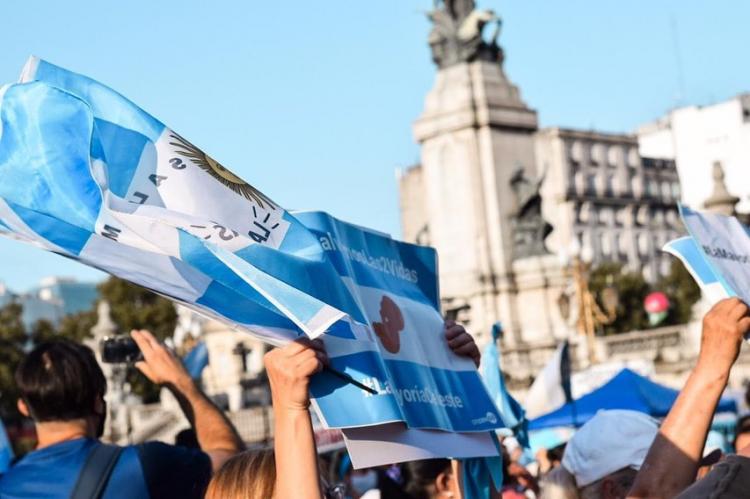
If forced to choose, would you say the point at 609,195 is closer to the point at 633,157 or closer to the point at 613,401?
the point at 633,157

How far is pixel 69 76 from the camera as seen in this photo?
409 cm

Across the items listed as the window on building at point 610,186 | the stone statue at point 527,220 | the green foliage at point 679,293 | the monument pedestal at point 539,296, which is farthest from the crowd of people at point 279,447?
the window on building at point 610,186

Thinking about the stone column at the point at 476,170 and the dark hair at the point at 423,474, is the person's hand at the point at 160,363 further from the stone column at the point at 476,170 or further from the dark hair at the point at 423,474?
the stone column at the point at 476,170

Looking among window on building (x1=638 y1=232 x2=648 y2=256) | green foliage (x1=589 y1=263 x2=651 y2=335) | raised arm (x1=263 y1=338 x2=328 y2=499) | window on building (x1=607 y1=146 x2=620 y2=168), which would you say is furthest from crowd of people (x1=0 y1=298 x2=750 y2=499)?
window on building (x1=607 y1=146 x2=620 y2=168)

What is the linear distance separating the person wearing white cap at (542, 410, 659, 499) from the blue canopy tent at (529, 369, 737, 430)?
25.8ft

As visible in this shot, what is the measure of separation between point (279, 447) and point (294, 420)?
0.07 metres

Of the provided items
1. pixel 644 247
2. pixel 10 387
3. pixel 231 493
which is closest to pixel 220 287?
pixel 231 493

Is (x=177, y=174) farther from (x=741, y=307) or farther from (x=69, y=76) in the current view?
(x=741, y=307)

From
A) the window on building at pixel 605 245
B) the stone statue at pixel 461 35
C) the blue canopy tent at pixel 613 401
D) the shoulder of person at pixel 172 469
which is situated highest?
the window on building at pixel 605 245

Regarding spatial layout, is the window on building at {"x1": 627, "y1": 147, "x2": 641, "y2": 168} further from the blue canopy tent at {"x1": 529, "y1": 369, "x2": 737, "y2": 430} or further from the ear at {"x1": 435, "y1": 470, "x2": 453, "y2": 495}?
the ear at {"x1": 435, "y1": 470, "x2": 453, "y2": 495}

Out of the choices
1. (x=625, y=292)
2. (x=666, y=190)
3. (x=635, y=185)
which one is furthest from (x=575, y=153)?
(x=625, y=292)

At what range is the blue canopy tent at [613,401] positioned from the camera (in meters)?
13.6

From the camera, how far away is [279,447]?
384 cm

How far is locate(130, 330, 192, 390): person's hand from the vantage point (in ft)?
18.9
